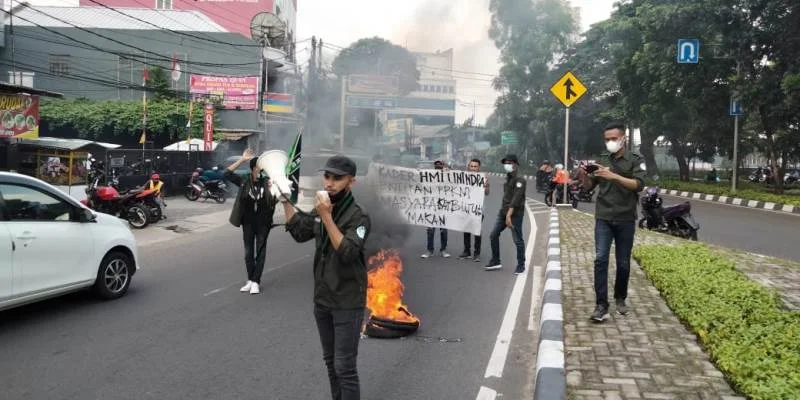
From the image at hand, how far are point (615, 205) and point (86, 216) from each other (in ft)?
16.8

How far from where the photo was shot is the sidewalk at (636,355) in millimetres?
3910

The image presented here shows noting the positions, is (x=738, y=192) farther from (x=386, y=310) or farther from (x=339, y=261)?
(x=339, y=261)

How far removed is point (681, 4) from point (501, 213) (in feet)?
59.3

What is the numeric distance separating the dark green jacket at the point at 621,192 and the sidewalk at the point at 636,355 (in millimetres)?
961

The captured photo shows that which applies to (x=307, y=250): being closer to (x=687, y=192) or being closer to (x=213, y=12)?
(x=687, y=192)

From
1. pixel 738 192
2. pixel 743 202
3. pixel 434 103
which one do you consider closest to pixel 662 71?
pixel 738 192

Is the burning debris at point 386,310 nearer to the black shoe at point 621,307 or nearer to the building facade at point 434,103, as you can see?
the black shoe at point 621,307

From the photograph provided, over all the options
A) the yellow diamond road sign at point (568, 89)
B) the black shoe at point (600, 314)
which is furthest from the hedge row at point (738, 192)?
the black shoe at point (600, 314)

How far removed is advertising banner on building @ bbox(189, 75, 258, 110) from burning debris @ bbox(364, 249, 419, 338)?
25.8 metres

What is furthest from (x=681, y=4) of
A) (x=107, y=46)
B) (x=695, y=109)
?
(x=107, y=46)

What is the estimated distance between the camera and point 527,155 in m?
58.7

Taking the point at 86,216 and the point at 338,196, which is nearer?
the point at 338,196

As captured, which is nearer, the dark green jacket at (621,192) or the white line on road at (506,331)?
the white line on road at (506,331)

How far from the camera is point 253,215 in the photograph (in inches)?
279
